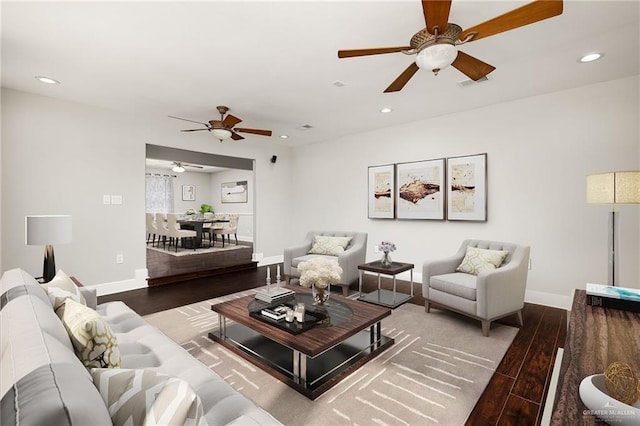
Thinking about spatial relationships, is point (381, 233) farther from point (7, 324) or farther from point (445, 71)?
point (7, 324)

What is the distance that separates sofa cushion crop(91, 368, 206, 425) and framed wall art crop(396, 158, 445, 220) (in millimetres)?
4390

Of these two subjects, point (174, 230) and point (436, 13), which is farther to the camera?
point (174, 230)

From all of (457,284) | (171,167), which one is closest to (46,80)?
(457,284)

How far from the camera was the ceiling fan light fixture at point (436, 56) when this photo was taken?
205cm

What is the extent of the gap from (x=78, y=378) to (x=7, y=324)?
0.55 meters

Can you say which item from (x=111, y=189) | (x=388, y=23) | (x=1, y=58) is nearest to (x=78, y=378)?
(x=388, y=23)

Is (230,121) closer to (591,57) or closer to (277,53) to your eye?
(277,53)

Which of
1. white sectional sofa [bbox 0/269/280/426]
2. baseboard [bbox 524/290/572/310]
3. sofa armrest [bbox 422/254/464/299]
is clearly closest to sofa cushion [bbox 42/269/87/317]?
white sectional sofa [bbox 0/269/280/426]

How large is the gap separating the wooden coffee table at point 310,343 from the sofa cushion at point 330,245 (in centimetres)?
167

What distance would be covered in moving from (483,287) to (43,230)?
3.95 metres

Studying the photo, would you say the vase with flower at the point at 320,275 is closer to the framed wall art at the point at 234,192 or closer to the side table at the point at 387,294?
the side table at the point at 387,294

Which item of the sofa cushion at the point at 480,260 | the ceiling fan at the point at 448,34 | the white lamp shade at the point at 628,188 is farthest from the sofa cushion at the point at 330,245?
the white lamp shade at the point at 628,188

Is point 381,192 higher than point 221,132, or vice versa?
point 221,132

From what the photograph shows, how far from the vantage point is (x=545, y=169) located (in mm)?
3732
